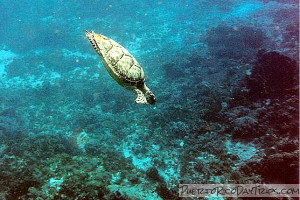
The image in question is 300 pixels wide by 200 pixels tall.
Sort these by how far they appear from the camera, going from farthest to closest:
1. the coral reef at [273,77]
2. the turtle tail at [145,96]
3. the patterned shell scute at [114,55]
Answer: the coral reef at [273,77]
the turtle tail at [145,96]
the patterned shell scute at [114,55]

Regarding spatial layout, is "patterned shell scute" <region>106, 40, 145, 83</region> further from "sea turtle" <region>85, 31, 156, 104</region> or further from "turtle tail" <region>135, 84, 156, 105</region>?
"turtle tail" <region>135, 84, 156, 105</region>

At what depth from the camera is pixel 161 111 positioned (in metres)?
8.45

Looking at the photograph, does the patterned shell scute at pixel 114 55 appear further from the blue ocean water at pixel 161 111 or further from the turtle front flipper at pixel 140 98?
the blue ocean water at pixel 161 111

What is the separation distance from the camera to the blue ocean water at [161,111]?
575 centimetres

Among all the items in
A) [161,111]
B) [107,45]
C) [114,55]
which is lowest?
[114,55]

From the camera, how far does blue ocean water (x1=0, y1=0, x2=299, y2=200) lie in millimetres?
5754

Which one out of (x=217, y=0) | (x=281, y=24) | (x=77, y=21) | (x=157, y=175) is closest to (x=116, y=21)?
(x=77, y=21)

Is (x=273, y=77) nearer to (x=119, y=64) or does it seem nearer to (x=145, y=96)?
(x=145, y=96)

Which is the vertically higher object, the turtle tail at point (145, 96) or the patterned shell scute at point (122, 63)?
the patterned shell scute at point (122, 63)

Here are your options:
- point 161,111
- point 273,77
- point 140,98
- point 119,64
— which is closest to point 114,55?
point 119,64

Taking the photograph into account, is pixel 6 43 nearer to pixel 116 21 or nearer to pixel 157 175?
pixel 116 21

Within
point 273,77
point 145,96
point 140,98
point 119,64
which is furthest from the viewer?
point 273,77

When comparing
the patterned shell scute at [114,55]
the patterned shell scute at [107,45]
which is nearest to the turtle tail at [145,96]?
the patterned shell scute at [114,55]

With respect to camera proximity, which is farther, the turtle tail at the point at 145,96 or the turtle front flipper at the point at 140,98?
the turtle tail at the point at 145,96
